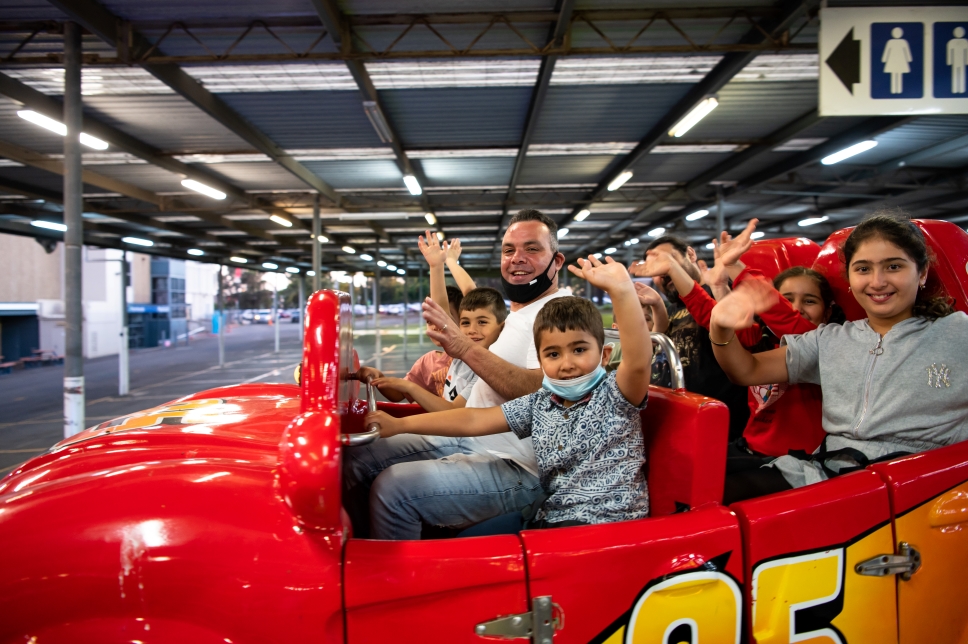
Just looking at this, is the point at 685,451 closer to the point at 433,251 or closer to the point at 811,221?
the point at 433,251

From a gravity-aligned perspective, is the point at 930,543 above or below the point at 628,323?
below

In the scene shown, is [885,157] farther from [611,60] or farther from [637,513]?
[637,513]

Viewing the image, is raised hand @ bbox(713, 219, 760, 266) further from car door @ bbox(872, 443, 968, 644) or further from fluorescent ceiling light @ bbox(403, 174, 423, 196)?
fluorescent ceiling light @ bbox(403, 174, 423, 196)

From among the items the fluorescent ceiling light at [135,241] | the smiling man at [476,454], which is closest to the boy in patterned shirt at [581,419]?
the smiling man at [476,454]

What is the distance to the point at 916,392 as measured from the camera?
5.72ft

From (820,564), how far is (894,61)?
4.51m

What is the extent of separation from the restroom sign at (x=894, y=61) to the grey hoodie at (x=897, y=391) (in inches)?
124

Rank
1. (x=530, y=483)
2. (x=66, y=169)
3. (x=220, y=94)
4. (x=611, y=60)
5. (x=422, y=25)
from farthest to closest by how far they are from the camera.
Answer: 1. (x=220, y=94)
2. (x=611, y=60)
3. (x=422, y=25)
4. (x=66, y=169)
5. (x=530, y=483)

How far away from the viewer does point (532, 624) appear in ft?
4.06

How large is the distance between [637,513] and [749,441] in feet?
3.78

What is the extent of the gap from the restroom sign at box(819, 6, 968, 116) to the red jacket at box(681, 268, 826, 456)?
2865mm

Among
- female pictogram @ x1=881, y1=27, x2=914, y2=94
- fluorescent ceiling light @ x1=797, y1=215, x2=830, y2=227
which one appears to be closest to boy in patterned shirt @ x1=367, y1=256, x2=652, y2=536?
female pictogram @ x1=881, y1=27, x2=914, y2=94

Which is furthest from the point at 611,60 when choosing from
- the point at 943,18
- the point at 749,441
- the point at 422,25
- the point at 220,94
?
the point at 749,441

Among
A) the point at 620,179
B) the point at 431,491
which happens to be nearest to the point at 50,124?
the point at 431,491
